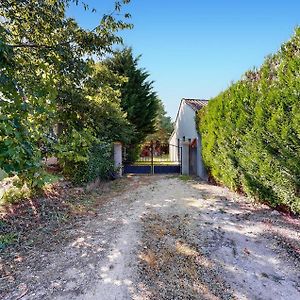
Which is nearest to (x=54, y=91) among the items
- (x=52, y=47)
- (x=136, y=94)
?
(x=52, y=47)

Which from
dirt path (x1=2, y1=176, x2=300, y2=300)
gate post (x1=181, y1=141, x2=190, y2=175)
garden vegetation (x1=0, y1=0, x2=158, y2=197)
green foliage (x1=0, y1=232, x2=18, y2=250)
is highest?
garden vegetation (x1=0, y1=0, x2=158, y2=197)

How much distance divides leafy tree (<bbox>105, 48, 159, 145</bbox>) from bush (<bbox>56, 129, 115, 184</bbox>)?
554 cm

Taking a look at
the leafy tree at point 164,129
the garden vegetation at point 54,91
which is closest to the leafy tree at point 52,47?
the garden vegetation at point 54,91

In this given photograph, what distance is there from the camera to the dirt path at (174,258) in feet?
12.0

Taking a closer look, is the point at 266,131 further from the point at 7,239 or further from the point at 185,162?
the point at 185,162

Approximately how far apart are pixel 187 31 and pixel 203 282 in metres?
7.93

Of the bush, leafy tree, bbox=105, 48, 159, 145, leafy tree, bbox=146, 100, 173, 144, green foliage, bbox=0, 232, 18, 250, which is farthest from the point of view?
leafy tree, bbox=146, 100, 173, 144

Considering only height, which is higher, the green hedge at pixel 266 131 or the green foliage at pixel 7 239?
the green hedge at pixel 266 131

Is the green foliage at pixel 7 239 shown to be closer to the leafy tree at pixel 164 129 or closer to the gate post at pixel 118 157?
the gate post at pixel 118 157

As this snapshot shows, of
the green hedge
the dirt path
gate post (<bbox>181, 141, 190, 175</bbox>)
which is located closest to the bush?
the dirt path

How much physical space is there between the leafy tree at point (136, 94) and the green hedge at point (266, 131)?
955cm

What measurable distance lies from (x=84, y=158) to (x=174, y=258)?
2404 millimetres

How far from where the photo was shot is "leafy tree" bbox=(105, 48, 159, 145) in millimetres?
18422

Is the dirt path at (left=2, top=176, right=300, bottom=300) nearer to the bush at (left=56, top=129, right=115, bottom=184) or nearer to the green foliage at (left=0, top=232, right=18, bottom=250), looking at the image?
the green foliage at (left=0, top=232, right=18, bottom=250)
